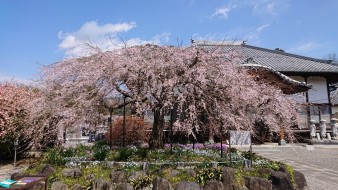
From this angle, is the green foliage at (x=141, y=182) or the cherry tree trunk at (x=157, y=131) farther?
the cherry tree trunk at (x=157, y=131)

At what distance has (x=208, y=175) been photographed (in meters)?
6.32

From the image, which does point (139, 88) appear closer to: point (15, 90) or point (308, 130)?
point (15, 90)

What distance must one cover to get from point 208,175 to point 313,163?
6821 millimetres

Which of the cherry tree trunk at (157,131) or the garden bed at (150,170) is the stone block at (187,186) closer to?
the garden bed at (150,170)

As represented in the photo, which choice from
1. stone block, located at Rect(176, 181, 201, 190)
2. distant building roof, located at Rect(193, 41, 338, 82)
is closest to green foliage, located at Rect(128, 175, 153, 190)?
stone block, located at Rect(176, 181, 201, 190)

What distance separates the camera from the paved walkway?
754cm

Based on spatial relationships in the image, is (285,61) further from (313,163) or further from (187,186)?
(187,186)

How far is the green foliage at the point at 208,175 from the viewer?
20.6ft

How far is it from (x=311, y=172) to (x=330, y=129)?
12.1 metres

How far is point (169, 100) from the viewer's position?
7562 mm

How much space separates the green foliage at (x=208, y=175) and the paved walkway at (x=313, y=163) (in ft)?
8.80

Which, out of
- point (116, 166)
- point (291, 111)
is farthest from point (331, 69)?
point (116, 166)

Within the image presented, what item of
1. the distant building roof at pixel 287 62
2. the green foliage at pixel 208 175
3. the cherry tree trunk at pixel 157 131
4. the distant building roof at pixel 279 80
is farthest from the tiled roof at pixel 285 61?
the green foliage at pixel 208 175

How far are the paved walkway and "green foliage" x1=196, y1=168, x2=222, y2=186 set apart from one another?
2.68 metres
